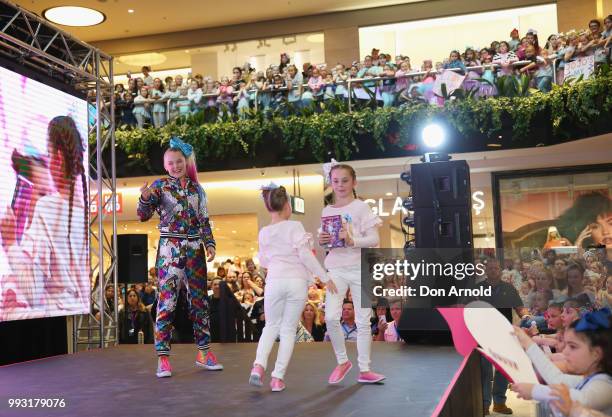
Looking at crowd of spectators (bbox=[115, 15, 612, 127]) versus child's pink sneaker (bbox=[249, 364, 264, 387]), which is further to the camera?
crowd of spectators (bbox=[115, 15, 612, 127])

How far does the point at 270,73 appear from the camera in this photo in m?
12.1

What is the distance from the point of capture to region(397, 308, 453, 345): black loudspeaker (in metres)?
5.92

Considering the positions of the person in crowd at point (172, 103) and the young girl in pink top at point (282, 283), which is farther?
the person in crowd at point (172, 103)

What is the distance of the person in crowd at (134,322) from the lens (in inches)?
374

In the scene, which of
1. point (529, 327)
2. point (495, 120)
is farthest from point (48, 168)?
point (495, 120)

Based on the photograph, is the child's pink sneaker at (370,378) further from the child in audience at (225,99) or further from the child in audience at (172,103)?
the child in audience at (172,103)

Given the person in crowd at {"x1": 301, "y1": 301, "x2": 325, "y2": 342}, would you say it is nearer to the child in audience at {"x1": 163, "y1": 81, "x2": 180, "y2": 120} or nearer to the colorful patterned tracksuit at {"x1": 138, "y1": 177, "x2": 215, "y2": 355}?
the colorful patterned tracksuit at {"x1": 138, "y1": 177, "x2": 215, "y2": 355}

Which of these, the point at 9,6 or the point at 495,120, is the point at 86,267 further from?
the point at 495,120

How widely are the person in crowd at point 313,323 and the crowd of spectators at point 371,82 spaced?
444 centimetres

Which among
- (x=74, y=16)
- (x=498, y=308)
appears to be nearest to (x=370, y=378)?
(x=498, y=308)

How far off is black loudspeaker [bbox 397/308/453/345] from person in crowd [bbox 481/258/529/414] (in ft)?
2.91

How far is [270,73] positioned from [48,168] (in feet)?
20.0

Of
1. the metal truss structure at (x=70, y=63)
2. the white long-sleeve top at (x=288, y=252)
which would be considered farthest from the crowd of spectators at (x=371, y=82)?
the white long-sleeve top at (x=288, y=252)

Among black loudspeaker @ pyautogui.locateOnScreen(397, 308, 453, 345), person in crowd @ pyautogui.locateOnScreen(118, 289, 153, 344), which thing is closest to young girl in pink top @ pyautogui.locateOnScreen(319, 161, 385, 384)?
black loudspeaker @ pyautogui.locateOnScreen(397, 308, 453, 345)
